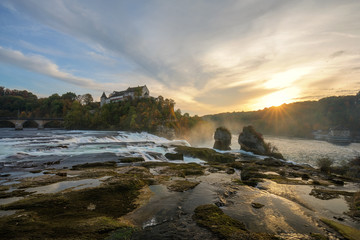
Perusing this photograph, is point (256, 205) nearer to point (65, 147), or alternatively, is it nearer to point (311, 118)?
point (65, 147)

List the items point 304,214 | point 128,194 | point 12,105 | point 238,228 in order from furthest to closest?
point 12,105 → point 128,194 → point 304,214 → point 238,228

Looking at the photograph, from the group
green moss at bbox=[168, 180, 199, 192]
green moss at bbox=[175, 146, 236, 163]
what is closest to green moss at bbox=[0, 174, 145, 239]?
green moss at bbox=[168, 180, 199, 192]

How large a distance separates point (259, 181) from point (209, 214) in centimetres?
980

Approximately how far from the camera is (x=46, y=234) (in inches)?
208

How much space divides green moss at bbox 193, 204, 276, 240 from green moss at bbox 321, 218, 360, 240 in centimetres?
369

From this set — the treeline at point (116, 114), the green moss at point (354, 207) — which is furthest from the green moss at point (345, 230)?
the treeline at point (116, 114)

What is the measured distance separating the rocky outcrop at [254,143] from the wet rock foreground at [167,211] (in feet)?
90.9

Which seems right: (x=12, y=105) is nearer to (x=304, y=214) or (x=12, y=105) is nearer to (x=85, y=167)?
(x=85, y=167)

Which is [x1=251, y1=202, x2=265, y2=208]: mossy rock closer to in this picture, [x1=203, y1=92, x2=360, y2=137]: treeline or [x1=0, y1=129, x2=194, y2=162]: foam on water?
[x1=0, y1=129, x2=194, y2=162]: foam on water

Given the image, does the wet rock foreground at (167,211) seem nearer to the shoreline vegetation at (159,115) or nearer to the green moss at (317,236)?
the green moss at (317,236)

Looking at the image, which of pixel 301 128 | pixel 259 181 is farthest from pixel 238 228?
pixel 301 128

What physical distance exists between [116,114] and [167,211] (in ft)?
298

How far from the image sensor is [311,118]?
122188 millimetres

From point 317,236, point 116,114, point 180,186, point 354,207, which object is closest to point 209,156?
point 180,186
